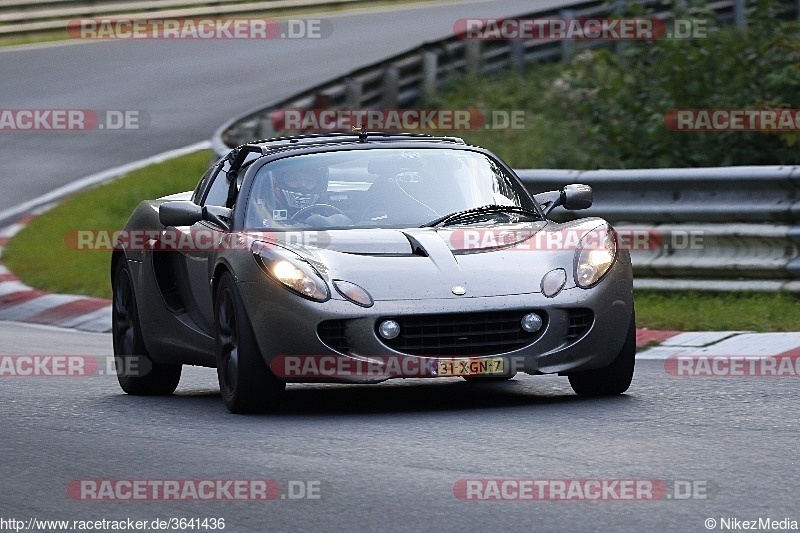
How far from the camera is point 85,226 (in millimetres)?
18344

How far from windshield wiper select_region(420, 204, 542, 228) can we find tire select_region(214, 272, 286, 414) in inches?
41.6

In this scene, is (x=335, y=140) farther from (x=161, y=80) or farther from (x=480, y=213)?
(x=161, y=80)

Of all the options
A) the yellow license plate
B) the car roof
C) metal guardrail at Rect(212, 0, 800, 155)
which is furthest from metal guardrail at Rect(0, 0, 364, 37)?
the yellow license plate

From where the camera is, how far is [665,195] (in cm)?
1262

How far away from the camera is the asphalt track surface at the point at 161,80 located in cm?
2303

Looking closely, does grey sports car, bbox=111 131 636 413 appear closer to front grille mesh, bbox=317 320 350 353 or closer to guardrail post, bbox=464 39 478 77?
front grille mesh, bbox=317 320 350 353

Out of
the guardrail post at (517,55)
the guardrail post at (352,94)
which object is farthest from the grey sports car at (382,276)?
the guardrail post at (517,55)

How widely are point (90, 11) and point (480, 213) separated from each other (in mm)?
24204

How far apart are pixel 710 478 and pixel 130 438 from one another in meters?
2.71

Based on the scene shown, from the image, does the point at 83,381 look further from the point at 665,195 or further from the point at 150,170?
the point at 150,170

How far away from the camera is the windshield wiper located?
8.85 meters

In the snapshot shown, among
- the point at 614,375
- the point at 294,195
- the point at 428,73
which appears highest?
the point at 428,73

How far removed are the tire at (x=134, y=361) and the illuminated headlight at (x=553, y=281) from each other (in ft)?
8.87

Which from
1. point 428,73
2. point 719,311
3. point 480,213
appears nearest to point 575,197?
point 480,213
